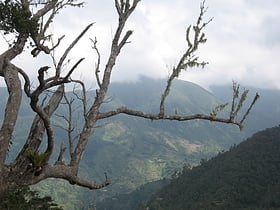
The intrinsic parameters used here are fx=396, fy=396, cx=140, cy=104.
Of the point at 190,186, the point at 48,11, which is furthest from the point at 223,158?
the point at 48,11

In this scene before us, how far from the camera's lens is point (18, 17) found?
7434 mm

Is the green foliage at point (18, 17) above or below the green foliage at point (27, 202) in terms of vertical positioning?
above

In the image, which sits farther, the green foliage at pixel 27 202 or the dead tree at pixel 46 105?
the green foliage at pixel 27 202

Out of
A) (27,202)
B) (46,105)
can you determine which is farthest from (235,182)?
(46,105)

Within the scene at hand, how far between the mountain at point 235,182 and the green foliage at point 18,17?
340ft

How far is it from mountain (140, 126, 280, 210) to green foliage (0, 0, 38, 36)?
104m

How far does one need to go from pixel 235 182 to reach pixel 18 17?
12262 cm

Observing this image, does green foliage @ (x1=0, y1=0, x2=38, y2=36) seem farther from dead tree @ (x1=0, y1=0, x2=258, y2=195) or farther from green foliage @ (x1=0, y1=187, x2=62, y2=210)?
green foliage @ (x1=0, y1=187, x2=62, y2=210)

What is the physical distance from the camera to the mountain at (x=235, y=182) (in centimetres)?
11125

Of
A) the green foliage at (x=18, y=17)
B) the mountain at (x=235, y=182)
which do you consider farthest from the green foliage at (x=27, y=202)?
the mountain at (x=235, y=182)

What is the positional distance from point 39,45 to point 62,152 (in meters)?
2.20

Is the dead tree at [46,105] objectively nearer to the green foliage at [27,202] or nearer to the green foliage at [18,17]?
the green foliage at [18,17]

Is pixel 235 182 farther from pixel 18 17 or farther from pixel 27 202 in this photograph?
pixel 18 17

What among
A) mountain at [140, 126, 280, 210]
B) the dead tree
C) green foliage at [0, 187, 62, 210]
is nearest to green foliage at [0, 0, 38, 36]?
the dead tree
